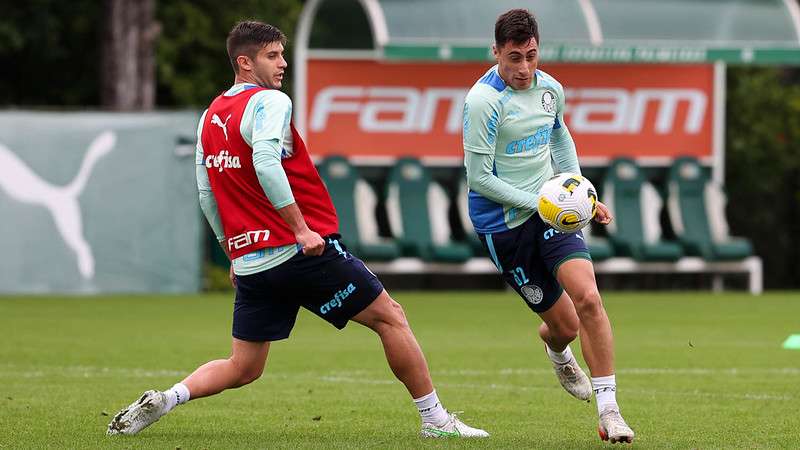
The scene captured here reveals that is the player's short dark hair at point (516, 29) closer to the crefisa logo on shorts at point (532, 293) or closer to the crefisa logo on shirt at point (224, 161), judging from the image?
the crefisa logo on shorts at point (532, 293)

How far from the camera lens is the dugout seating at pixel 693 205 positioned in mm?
26219

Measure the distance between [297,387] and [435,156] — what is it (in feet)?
48.2

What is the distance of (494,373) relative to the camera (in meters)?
12.6

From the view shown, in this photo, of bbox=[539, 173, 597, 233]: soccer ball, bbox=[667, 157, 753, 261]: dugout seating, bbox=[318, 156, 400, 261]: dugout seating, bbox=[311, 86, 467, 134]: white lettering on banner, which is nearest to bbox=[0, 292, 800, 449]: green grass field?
bbox=[539, 173, 597, 233]: soccer ball

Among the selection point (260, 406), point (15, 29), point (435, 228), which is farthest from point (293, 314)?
point (15, 29)

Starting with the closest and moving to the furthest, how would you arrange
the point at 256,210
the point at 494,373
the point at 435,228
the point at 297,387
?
the point at 256,210
the point at 297,387
the point at 494,373
the point at 435,228

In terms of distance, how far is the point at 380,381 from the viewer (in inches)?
470

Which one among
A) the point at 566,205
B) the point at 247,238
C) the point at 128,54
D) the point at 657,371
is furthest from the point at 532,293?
the point at 128,54

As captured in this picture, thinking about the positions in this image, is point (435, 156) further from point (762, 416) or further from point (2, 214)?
point (762, 416)

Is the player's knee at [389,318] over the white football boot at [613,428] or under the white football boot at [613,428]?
over

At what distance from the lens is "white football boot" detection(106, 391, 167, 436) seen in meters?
8.46

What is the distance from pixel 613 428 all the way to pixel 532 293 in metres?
1.35

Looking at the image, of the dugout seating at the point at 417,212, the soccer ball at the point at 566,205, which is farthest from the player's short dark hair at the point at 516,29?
the dugout seating at the point at 417,212

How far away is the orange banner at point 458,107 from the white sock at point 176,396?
17.0m
